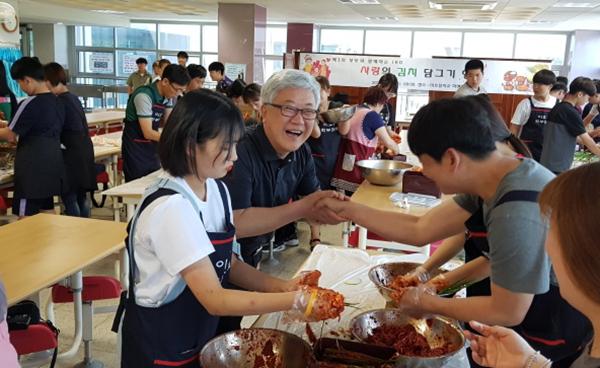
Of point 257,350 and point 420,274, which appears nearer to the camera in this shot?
point 257,350

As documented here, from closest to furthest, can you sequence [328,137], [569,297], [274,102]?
[569,297] → [274,102] → [328,137]

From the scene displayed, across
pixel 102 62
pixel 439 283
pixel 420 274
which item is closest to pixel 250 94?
pixel 420 274

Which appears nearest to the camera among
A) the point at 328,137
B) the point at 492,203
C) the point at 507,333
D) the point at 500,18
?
the point at 507,333

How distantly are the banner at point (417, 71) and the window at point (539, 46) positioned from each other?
5.85 m

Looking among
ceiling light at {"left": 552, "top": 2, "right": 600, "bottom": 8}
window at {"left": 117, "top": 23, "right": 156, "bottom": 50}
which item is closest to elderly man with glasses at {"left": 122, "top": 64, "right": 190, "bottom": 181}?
ceiling light at {"left": 552, "top": 2, "right": 600, "bottom": 8}

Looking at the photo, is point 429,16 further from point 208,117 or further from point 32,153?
point 208,117

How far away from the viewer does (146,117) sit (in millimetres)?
4578

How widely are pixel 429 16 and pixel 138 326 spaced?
11.2m

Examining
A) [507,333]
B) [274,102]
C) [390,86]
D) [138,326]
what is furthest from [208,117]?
[390,86]

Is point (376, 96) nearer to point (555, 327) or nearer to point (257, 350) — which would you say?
point (555, 327)

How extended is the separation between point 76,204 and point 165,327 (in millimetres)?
3561

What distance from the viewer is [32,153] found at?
396 centimetres

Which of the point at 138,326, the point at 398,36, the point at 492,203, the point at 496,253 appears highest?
the point at 398,36

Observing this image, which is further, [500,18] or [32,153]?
[500,18]
